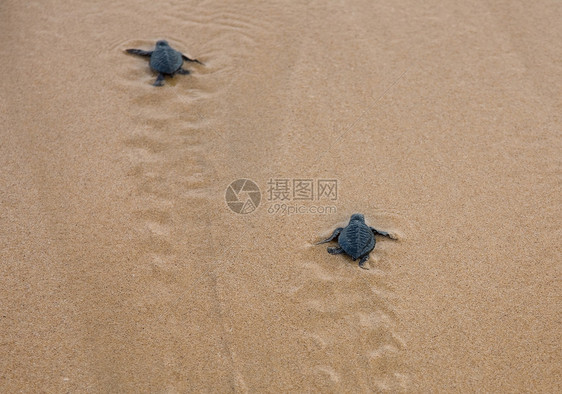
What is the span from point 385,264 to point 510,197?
1.45 m

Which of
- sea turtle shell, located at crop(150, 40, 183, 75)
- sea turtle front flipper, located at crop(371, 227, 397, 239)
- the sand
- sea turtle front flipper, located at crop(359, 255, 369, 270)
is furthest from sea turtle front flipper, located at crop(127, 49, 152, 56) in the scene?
sea turtle front flipper, located at crop(359, 255, 369, 270)

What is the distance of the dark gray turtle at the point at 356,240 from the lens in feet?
11.1

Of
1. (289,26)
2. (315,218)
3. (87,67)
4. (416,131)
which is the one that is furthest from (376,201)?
(87,67)

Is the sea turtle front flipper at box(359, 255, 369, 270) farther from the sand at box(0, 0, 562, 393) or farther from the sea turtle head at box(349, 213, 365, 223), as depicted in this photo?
the sea turtle head at box(349, 213, 365, 223)

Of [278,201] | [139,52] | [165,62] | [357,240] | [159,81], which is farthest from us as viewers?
[139,52]

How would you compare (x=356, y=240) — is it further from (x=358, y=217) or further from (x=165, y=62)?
(x=165, y=62)

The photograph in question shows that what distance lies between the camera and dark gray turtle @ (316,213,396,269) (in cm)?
337

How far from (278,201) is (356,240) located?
35.8 inches

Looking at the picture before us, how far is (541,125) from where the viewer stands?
14.8 feet

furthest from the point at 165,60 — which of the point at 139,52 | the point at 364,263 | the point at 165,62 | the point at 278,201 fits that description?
the point at 364,263

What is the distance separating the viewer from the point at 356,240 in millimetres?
3379

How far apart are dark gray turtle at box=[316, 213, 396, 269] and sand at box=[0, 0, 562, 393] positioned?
10 cm

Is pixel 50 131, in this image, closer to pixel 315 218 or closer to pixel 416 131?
pixel 315 218

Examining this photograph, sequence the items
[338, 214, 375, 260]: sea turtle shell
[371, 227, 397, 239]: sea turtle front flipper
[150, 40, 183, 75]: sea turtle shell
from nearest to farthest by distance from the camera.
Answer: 1. [338, 214, 375, 260]: sea turtle shell
2. [371, 227, 397, 239]: sea turtle front flipper
3. [150, 40, 183, 75]: sea turtle shell
